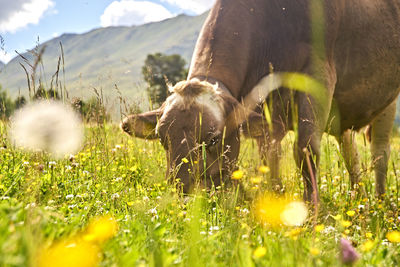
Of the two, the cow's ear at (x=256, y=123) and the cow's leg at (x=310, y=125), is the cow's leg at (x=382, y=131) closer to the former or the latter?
the cow's leg at (x=310, y=125)

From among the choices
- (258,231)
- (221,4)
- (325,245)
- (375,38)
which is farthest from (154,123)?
(375,38)

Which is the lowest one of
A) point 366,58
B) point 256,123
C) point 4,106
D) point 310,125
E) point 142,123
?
point 310,125

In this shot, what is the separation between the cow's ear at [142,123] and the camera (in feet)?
14.0

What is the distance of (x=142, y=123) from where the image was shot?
14.1ft

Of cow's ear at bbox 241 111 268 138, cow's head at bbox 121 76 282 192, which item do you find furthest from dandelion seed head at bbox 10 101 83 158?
cow's ear at bbox 241 111 268 138

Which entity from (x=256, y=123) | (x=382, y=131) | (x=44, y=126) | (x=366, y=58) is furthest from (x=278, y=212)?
(x=382, y=131)

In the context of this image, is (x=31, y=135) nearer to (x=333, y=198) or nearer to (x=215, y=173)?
(x=215, y=173)

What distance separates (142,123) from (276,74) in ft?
5.81

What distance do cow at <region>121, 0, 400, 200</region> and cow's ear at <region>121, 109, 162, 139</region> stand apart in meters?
0.01

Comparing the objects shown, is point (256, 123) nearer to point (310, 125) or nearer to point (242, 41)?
point (310, 125)

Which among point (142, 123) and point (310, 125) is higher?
point (142, 123)

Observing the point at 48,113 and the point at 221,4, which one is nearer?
the point at 48,113

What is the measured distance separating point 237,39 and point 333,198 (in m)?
2.19

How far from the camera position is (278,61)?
4.81m
